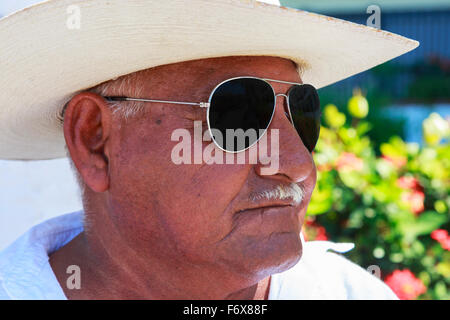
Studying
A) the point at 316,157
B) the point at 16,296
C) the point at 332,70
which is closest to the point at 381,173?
the point at 316,157

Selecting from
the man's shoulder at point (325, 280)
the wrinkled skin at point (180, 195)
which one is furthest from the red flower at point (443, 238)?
the wrinkled skin at point (180, 195)

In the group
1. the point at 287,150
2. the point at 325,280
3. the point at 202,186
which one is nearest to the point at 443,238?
the point at 325,280

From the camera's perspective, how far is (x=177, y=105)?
1.97m

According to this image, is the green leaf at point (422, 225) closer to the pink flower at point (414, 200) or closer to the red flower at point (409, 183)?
the pink flower at point (414, 200)

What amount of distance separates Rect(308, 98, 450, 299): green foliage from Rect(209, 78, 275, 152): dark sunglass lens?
188cm

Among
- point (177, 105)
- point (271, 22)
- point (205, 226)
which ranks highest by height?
point (271, 22)

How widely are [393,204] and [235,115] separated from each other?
2.00 metres

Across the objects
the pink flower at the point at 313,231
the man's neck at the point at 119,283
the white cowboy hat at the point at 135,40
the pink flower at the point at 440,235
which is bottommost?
the pink flower at the point at 313,231

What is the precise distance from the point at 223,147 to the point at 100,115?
1.59ft

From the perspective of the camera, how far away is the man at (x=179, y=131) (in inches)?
71.0

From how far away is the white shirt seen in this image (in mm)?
2178

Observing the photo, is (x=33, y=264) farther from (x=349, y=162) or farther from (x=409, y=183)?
(x=409, y=183)

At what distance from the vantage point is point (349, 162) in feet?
12.4

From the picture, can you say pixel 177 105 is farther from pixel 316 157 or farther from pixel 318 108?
pixel 316 157
